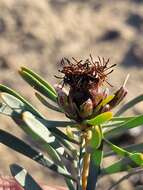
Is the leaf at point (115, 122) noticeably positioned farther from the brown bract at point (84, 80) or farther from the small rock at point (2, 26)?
the small rock at point (2, 26)

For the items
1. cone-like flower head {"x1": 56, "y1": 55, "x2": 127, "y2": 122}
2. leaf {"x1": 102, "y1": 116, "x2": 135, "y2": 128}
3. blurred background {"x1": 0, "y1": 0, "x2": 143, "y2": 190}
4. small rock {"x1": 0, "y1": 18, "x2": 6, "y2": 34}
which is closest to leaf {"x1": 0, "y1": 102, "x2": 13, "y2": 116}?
cone-like flower head {"x1": 56, "y1": 55, "x2": 127, "y2": 122}

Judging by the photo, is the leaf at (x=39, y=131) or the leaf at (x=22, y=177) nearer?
the leaf at (x=39, y=131)

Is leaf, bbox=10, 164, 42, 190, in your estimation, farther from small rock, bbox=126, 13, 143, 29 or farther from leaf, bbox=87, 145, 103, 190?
small rock, bbox=126, 13, 143, 29

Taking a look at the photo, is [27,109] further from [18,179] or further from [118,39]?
[118,39]

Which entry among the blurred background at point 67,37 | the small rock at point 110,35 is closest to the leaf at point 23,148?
the blurred background at point 67,37

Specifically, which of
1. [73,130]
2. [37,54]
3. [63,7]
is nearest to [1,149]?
[37,54]

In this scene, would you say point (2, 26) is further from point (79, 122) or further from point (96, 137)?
point (96, 137)
